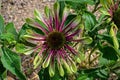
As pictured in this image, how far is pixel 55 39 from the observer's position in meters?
1.26

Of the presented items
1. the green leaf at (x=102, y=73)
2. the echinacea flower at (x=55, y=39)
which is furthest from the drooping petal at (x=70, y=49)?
the green leaf at (x=102, y=73)

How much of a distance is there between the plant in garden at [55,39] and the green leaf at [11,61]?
0.12m

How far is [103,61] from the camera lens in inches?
54.3

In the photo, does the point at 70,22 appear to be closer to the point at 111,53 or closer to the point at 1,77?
the point at 111,53

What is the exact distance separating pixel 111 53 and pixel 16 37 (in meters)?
0.37

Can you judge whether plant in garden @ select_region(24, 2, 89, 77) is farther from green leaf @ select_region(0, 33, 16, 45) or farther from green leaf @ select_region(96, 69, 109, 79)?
green leaf @ select_region(96, 69, 109, 79)

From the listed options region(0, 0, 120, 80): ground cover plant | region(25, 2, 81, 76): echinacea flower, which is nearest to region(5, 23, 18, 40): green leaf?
region(0, 0, 120, 80): ground cover plant

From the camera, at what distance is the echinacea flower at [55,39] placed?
3.88ft

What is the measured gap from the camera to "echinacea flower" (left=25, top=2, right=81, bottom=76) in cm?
118

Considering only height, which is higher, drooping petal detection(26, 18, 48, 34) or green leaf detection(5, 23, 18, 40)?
drooping petal detection(26, 18, 48, 34)

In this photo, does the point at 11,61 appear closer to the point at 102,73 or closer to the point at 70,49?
the point at 70,49

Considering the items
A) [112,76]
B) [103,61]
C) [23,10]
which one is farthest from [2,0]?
[103,61]


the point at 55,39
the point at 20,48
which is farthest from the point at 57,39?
the point at 20,48

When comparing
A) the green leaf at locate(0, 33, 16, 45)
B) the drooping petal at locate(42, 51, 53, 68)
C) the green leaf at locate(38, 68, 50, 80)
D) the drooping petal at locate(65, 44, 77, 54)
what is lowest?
the green leaf at locate(38, 68, 50, 80)
